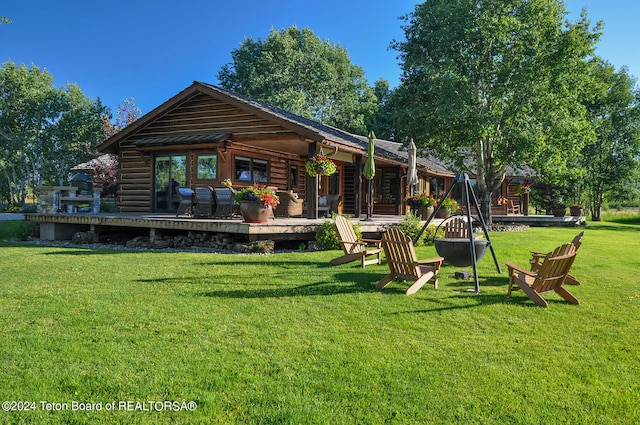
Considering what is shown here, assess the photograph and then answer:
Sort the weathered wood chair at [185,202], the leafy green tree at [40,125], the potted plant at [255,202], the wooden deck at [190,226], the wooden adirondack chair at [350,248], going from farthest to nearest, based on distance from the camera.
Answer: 1. the leafy green tree at [40,125]
2. the weathered wood chair at [185,202]
3. the wooden deck at [190,226]
4. the potted plant at [255,202]
5. the wooden adirondack chair at [350,248]

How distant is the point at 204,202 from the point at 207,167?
2711 millimetres

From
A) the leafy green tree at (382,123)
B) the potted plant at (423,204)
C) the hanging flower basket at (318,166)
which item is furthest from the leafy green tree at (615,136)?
the hanging flower basket at (318,166)

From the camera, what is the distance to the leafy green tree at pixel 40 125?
34.5 metres

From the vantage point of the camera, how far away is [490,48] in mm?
16234

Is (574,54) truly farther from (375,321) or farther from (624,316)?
(375,321)

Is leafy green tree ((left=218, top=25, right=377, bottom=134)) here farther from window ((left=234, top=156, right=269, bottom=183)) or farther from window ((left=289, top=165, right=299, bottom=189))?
window ((left=234, top=156, right=269, bottom=183))

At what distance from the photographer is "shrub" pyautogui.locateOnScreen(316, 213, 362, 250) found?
399 inches

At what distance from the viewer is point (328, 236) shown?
33.2 feet

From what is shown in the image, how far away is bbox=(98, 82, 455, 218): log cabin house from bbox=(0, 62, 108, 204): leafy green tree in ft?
78.8

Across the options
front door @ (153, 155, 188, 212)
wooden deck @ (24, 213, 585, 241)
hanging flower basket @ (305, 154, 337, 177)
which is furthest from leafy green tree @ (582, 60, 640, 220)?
front door @ (153, 155, 188, 212)

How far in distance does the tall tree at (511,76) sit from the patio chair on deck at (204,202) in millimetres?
8829

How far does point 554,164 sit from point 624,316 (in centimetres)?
1331

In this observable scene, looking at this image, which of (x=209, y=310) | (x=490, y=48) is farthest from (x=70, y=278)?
(x=490, y=48)

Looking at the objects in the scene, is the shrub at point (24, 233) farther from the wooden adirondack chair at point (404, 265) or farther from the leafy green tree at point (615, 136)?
the leafy green tree at point (615, 136)
